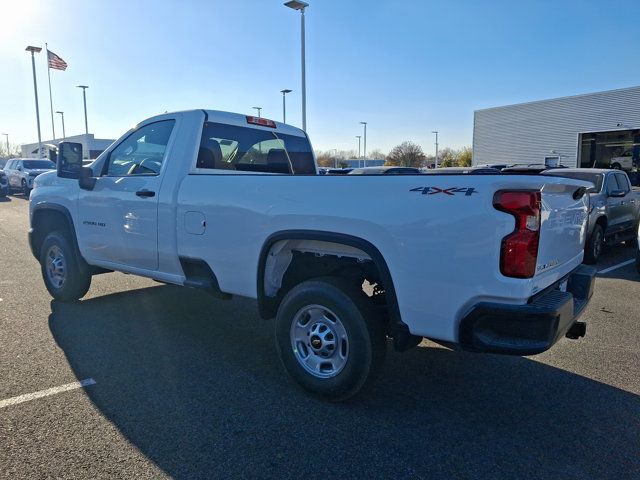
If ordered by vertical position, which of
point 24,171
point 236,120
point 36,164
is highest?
point 36,164

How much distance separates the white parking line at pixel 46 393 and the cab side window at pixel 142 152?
193cm

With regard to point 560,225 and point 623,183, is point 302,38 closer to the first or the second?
point 623,183

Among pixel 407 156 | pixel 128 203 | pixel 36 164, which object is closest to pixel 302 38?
pixel 36 164

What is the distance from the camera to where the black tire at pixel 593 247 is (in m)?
9.05

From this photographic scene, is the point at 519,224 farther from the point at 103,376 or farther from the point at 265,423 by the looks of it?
the point at 103,376

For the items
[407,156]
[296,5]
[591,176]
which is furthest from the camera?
A: [407,156]

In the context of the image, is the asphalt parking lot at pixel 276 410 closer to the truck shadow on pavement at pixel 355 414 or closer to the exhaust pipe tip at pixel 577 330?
the truck shadow on pavement at pixel 355 414

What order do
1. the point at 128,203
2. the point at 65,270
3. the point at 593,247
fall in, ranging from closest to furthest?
the point at 128,203
the point at 65,270
the point at 593,247

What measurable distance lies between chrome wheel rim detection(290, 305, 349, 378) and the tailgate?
1374 millimetres

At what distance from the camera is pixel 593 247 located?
9133 millimetres

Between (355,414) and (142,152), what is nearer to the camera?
(355,414)

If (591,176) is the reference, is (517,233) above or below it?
below

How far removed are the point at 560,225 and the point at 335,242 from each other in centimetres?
144

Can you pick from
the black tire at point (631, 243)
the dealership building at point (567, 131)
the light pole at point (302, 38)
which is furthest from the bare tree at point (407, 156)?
the black tire at point (631, 243)
